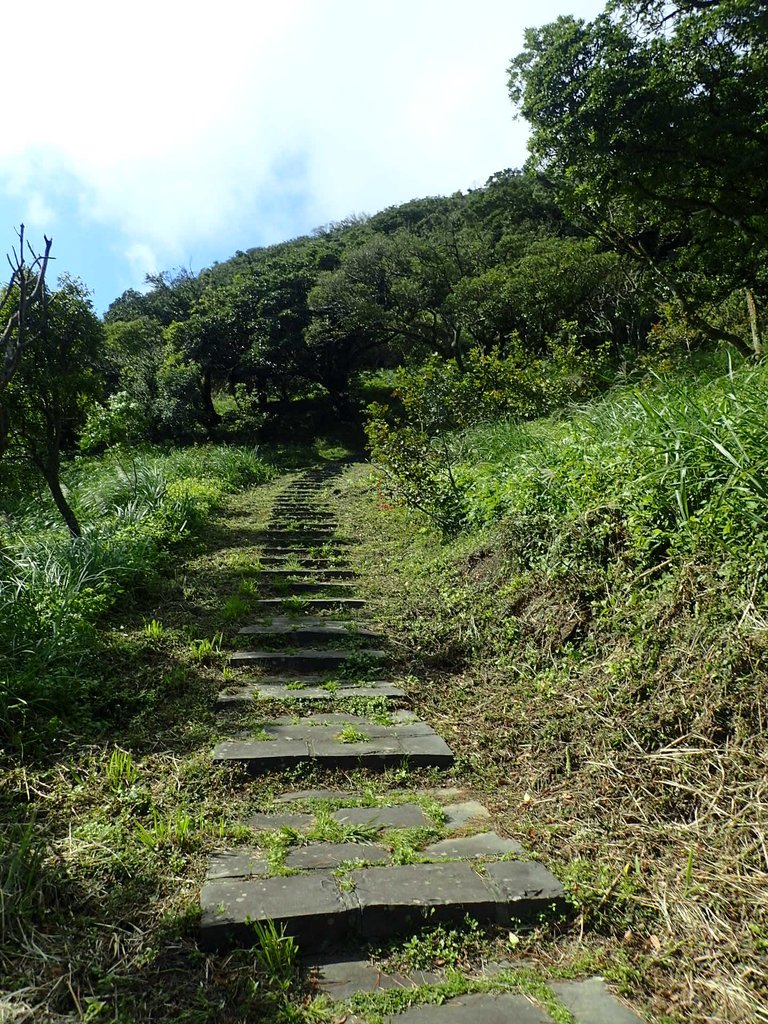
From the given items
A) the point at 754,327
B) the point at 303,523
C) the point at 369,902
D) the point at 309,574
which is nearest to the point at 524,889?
the point at 369,902

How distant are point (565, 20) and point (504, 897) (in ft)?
36.1

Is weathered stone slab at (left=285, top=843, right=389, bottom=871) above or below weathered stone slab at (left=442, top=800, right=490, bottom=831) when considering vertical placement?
above

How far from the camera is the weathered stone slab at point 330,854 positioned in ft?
7.52

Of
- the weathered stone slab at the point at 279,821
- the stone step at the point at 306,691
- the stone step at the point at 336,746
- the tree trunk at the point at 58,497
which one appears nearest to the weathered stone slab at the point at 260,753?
the stone step at the point at 336,746

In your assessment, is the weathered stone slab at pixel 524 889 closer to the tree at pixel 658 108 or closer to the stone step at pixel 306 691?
the stone step at pixel 306 691

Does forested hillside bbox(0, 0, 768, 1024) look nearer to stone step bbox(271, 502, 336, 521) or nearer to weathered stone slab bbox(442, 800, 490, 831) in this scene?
weathered stone slab bbox(442, 800, 490, 831)

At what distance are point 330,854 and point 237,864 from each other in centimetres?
33

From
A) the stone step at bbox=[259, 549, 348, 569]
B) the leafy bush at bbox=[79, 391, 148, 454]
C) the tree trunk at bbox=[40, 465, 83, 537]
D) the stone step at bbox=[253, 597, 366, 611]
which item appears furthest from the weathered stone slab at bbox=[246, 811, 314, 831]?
the leafy bush at bbox=[79, 391, 148, 454]

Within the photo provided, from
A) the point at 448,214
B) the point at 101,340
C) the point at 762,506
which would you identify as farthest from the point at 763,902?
the point at 448,214

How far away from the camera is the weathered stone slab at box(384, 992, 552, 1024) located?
1727 mm

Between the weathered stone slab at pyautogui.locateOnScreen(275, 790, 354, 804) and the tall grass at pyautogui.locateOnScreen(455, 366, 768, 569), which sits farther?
the tall grass at pyautogui.locateOnScreen(455, 366, 768, 569)

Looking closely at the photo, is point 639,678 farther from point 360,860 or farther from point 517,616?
point 360,860

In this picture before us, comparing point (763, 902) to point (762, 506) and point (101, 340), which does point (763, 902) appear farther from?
point (101, 340)

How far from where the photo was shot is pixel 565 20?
9.09m
